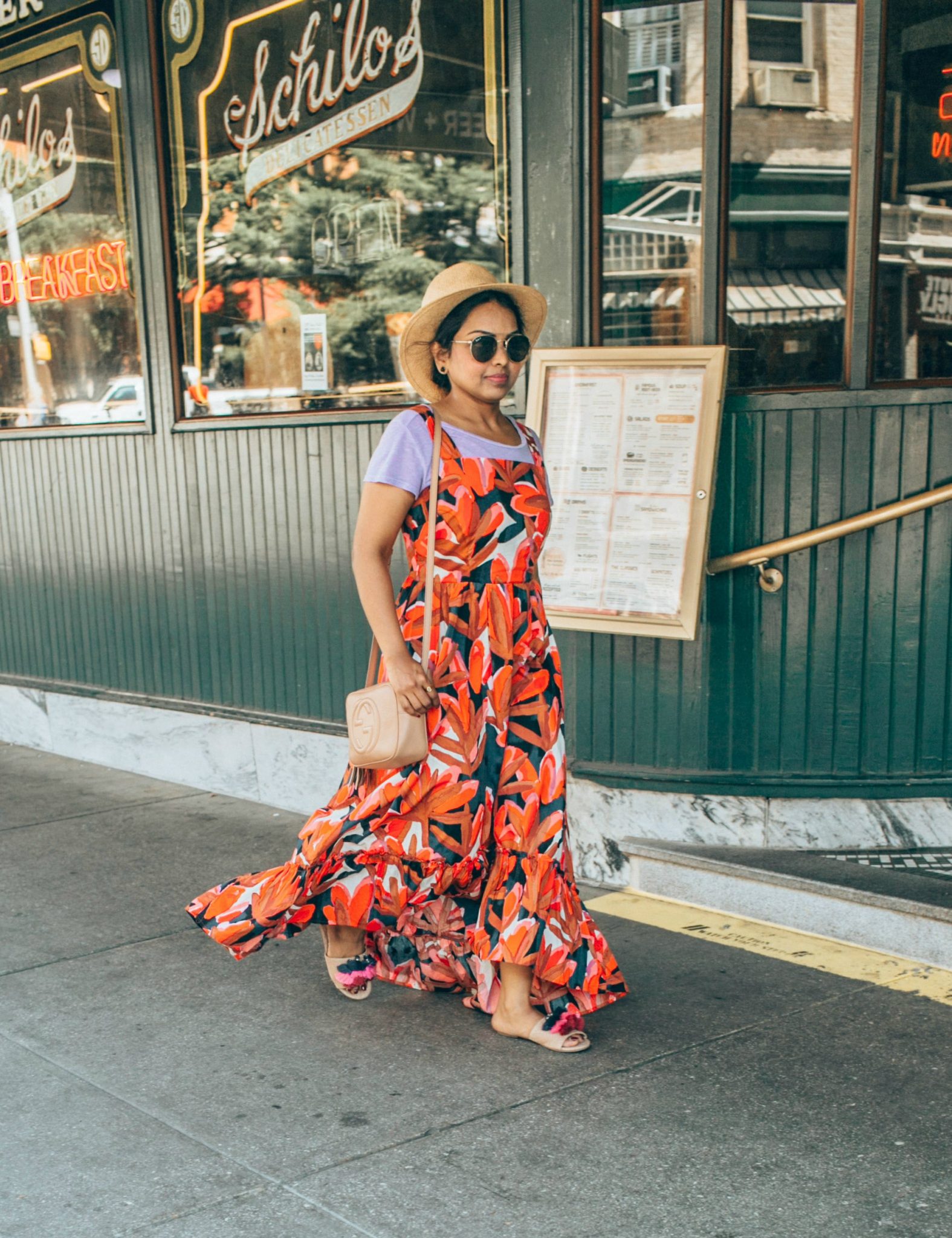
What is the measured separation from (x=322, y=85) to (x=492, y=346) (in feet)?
9.46

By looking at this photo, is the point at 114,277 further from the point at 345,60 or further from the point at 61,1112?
the point at 61,1112

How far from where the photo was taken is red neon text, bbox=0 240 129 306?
6.99m

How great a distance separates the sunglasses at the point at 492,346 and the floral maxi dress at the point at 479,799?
0.21 meters

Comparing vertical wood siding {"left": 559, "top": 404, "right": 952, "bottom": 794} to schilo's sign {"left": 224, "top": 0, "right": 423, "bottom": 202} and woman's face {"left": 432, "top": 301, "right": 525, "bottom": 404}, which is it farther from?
schilo's sign {"left": 224, "top": 0, "right": 423, "bottom": 202}

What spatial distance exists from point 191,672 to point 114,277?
Result: 2.06 m

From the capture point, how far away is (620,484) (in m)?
4.92

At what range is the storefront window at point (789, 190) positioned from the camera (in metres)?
4.70

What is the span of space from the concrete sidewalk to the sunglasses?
1841 mm

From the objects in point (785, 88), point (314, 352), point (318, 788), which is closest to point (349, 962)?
point (318, 788)

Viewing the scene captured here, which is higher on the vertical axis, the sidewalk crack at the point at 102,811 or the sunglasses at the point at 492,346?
the sunglasses at the point at 492,346

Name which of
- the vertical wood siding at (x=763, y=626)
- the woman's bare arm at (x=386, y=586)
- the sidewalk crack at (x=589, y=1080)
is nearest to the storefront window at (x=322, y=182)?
the vertical wood siding at (x=763, y=626)

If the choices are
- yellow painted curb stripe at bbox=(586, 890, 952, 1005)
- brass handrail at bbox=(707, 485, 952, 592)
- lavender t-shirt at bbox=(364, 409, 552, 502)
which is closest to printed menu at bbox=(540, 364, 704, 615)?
brass handrail at bbox=(707, 485, 952, 592)

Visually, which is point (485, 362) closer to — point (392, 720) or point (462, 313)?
point (462, 313)

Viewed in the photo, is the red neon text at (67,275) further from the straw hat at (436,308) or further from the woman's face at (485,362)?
the woman's face at (485,362)
